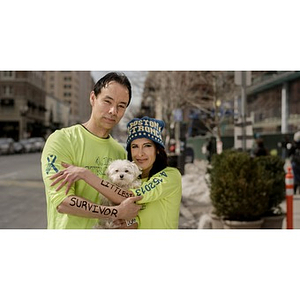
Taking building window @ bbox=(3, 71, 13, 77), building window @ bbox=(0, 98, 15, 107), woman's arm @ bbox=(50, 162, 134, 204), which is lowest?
woman's arm @ bbox=(50, 162, 134, 204)

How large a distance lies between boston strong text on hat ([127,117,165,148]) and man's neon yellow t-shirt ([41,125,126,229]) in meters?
0.10

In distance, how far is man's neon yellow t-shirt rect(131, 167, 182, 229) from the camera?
8.21 ft

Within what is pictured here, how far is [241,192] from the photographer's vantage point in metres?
4.35

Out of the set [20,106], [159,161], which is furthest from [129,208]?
[20,106]

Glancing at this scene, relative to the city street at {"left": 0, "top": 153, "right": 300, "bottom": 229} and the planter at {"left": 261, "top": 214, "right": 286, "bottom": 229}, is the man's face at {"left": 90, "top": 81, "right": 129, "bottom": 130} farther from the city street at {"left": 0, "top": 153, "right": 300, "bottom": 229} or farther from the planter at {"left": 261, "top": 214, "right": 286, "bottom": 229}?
the planter at {"left": 261, "top": 214, "right": 286, "bottom": 229}

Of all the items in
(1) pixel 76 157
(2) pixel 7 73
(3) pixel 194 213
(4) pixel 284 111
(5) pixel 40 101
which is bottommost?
(3) pixel 194 213

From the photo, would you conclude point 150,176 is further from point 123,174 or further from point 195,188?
point 195,188

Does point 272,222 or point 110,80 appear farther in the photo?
point 272,222

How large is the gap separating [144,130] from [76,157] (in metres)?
0.40

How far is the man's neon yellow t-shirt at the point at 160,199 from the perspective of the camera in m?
2.50

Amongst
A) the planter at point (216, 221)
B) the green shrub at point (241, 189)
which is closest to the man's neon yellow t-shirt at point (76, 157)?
the green shrub at point (241, 189)

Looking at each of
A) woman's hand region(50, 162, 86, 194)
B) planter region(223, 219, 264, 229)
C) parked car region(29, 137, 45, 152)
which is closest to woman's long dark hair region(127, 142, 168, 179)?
woman's hand region(50, 162, 86, 194)

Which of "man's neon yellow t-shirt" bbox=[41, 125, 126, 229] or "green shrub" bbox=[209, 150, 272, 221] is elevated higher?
"man's neon yellow t-shirt" bbox=[41, 125, 126, 229]
